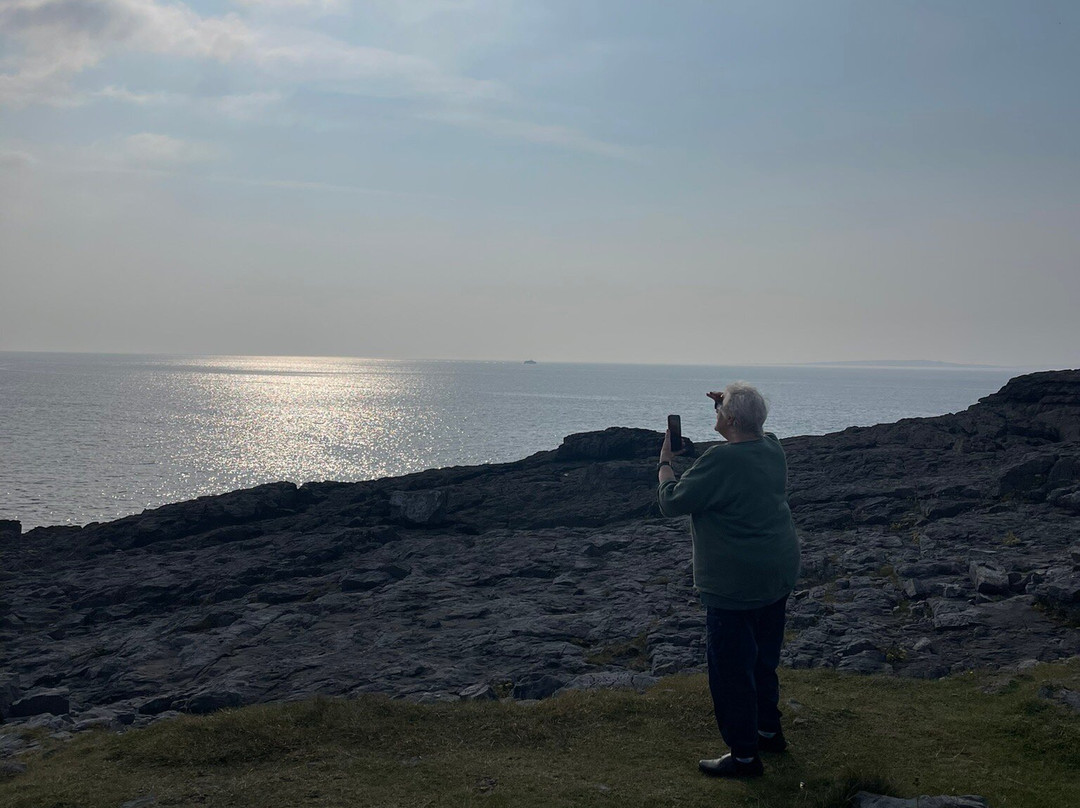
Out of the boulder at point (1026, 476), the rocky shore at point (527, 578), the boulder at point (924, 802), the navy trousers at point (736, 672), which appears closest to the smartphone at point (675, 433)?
the navy trousers at point (736, 672)

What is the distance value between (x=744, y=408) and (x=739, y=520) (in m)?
1.05

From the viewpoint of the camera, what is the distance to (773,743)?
8.63 m

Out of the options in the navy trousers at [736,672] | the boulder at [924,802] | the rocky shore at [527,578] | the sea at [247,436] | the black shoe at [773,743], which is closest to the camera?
the boulder at [924,802]

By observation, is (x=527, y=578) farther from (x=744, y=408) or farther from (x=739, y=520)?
(x=744, y=408)

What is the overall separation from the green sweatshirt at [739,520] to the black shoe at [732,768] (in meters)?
1.50

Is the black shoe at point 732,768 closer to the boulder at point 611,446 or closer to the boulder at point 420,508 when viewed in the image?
the boulder at point 420,508

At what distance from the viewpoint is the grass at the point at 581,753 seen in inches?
308

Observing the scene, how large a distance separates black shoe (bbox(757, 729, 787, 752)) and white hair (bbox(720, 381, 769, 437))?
317 centimetres

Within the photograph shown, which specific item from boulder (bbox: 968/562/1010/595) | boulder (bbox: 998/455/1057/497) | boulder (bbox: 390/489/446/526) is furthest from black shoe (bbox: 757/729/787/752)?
boulder (bbox: 390/489/446/526)

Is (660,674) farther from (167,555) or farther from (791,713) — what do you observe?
(167,555)

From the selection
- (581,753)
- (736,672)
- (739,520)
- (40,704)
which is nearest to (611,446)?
(40,704)

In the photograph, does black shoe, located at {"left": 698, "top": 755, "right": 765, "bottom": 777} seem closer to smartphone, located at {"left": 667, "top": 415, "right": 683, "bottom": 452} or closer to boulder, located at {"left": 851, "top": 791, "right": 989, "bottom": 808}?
boulder, located at {"left": 851, "top": 791, "right": 989, "bottom": 808}

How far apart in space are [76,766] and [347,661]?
236 inches

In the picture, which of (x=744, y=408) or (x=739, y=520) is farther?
(x=744, y=408)
